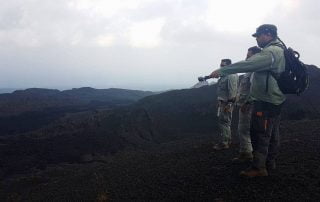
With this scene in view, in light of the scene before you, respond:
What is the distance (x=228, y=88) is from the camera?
38.8ft

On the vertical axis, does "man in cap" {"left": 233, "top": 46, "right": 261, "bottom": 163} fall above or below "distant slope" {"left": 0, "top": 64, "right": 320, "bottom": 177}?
above

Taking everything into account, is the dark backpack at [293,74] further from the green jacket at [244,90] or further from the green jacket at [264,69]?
the green jacket at [244,90]

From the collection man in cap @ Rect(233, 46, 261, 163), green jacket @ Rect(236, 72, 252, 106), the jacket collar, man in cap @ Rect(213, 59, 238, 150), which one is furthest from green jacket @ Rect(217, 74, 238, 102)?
the jacket collar

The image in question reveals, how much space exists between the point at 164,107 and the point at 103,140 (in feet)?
33.5

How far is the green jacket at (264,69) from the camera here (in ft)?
23.6

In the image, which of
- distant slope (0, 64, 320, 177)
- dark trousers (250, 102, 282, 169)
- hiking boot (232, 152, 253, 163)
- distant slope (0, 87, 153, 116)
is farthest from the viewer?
distant slope (0, 87, 153, 116)

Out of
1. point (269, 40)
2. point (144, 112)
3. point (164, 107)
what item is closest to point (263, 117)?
point (269, 40)

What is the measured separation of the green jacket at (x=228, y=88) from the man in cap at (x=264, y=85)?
4.14m

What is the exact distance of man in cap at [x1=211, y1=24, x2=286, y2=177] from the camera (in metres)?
7.23

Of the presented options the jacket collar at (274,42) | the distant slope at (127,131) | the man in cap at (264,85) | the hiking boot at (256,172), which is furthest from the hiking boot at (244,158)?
the distant slope at (127,131)

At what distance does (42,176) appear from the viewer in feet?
53.7

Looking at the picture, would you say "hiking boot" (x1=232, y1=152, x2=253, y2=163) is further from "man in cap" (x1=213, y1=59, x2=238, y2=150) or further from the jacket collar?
the jacket collar

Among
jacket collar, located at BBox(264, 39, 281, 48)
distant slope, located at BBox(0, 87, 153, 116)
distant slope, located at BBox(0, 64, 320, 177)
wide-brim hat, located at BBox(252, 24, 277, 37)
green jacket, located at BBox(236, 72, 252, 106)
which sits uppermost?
wide-brim hat, located at BBox(252, 24, 277, 37)

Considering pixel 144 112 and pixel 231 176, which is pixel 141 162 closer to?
pixel 231 176
